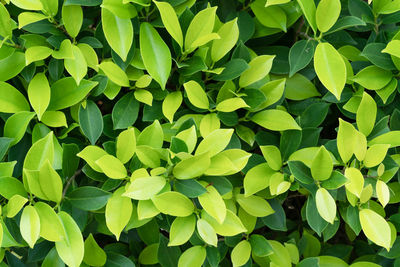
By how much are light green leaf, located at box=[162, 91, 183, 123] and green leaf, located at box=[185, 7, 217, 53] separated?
112mm

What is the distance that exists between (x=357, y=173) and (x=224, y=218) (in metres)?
0.29

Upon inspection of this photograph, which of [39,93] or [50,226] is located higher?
[39,93]

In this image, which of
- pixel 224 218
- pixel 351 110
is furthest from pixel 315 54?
pixel 224 218

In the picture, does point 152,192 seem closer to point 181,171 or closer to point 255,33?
point 181,171

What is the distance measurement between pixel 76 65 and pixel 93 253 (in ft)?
1.44

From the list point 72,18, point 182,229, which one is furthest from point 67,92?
point 182,229

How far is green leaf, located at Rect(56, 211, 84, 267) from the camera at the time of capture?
0.95 m

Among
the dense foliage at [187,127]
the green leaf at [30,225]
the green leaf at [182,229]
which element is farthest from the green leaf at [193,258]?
the green leaf at [30,225]

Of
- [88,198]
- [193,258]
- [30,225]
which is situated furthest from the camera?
[193,258]

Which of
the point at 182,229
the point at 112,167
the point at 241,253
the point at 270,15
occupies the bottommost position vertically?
the point at 241,253

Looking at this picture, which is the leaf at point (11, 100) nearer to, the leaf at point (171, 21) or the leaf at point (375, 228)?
the leaf at point (171, 21)

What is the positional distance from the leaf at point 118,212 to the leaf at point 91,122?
145mm

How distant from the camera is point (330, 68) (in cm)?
101

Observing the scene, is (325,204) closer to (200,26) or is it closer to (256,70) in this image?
(256,70)
